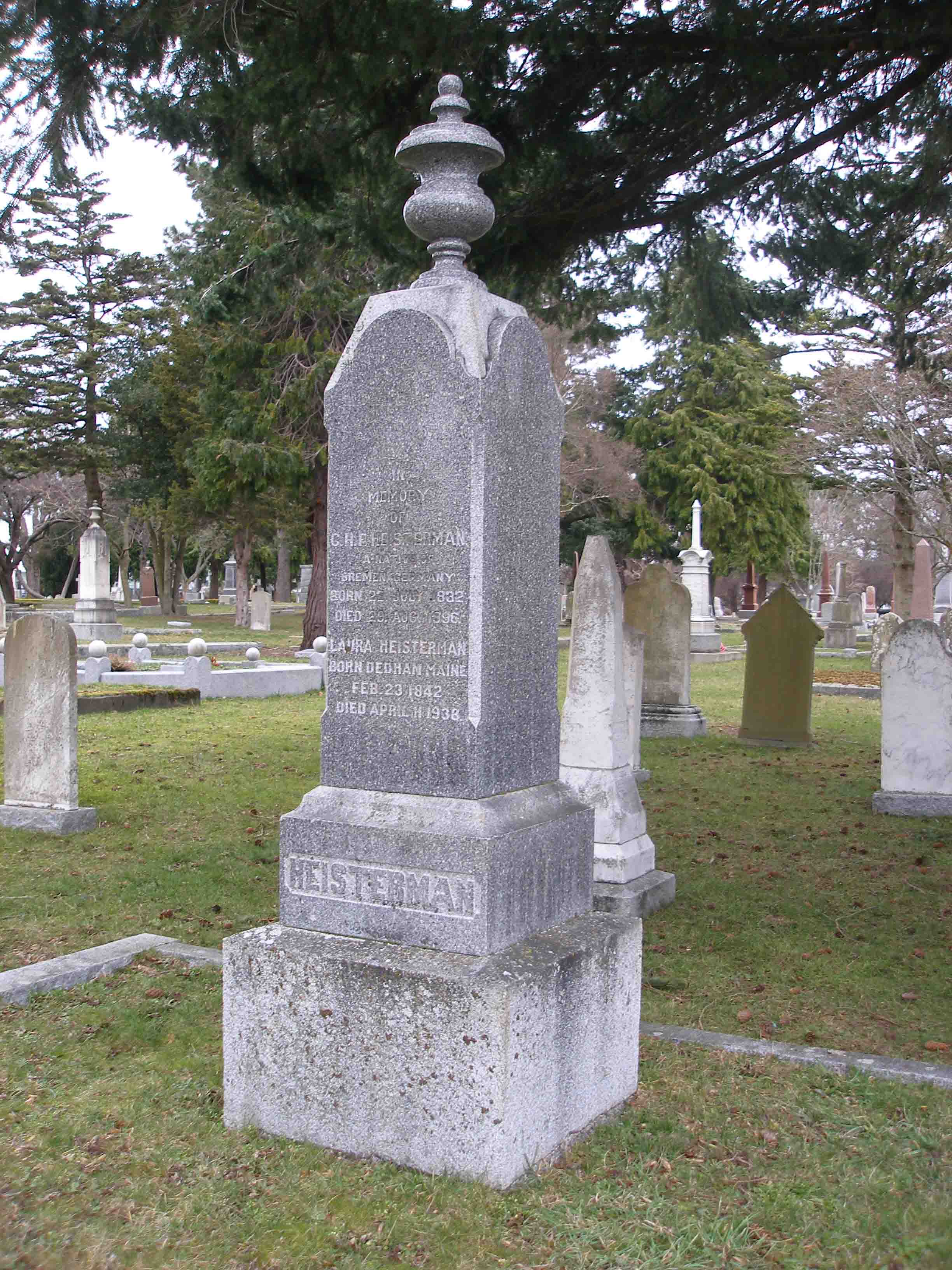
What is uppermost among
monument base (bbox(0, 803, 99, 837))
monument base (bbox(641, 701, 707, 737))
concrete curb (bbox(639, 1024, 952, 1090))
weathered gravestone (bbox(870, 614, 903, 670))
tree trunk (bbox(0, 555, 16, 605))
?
tree trunk (bbox(0, 555, 16, 605))

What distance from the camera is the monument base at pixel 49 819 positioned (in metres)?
8.34

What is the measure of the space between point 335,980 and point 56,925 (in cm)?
311

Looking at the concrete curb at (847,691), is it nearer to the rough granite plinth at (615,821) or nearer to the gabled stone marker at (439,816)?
the rough granite plinth at (615,821)

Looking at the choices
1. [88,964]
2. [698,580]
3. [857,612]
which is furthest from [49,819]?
[857,612]

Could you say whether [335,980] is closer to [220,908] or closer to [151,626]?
[220,908]

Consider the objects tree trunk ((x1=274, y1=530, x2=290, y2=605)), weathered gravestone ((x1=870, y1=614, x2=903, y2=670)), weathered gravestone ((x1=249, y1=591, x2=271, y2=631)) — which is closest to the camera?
weathered gravestone ((x1=870, y1=614, x2=903, y2=670))

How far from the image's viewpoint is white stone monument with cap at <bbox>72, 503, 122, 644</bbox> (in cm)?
2889

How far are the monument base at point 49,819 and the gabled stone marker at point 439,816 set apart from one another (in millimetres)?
4815

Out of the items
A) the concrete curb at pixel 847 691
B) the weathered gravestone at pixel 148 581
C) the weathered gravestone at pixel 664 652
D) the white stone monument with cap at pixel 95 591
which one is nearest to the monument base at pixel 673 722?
the weathered gravestone at pixel 664 652

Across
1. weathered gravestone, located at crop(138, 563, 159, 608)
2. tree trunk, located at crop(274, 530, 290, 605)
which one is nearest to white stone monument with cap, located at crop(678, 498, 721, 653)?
tree trunk, located at crop(274, 530, 290, 605)

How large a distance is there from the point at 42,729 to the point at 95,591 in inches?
855

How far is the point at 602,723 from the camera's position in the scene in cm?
702

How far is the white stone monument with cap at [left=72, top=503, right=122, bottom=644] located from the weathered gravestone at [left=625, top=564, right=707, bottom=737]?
18.3m

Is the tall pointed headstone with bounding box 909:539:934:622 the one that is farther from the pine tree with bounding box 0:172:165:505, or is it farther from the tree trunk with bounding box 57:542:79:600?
the tree trunk with bounding box 57:542:79:600
